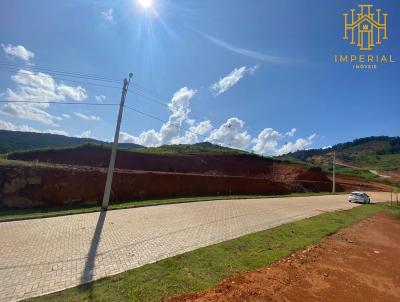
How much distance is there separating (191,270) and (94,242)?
3452 millimetres

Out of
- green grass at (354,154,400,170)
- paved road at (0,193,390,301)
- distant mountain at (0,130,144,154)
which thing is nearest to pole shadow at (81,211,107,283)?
paved road at (0,193,390,301)

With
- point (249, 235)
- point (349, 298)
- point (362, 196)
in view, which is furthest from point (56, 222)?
point (362, 196)

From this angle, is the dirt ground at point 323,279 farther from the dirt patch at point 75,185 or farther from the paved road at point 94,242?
the dirt patch at point 75,185

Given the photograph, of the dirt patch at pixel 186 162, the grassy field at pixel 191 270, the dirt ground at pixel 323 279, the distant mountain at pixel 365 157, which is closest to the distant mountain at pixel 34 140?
the dirt patch at pixel 186 162

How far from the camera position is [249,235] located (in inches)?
373

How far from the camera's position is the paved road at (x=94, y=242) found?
17.8 ft

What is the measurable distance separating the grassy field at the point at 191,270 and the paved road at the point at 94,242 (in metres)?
0.43

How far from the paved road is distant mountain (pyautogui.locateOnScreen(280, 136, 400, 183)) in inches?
2478

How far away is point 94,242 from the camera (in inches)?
308

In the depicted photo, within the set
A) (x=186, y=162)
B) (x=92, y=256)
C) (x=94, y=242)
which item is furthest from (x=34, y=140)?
(x=92, y=256)

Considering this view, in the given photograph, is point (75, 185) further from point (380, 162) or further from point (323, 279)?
point (380, 162)

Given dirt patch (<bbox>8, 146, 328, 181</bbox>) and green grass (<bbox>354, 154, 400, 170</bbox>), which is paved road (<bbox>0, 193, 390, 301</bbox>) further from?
green grass (<bbox>354, 154, 400, 170</bbox>)

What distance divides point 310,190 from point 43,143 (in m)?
71.6

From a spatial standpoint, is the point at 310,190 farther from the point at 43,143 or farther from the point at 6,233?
the point at 43,143
